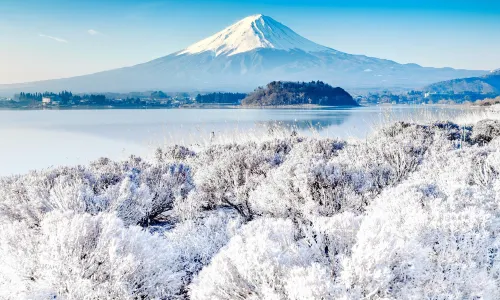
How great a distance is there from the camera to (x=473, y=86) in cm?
9038

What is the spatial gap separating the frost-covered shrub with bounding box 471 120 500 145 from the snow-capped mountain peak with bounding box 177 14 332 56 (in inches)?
5728

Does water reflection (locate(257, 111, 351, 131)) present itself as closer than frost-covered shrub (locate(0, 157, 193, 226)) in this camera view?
No

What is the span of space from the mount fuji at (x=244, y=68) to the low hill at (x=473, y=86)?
61.6 m

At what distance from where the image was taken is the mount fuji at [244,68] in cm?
14775

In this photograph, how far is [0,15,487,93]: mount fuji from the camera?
5817 inches

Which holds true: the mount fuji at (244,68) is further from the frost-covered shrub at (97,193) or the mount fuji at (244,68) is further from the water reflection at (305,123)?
the frost-covered shrub at (97,193)

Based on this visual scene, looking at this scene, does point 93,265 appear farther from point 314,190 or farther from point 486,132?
point 486,132

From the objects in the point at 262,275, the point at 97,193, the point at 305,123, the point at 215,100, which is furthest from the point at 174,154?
the point at 215,100

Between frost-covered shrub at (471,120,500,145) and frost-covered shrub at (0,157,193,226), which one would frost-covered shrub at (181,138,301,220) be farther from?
frost-covered shrub at (471,120,500,145)

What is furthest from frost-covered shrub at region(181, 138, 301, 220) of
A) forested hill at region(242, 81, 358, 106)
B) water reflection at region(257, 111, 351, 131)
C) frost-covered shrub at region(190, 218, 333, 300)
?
forested hill at region(242, 81, 358, 106)

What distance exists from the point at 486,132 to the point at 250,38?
16511cm

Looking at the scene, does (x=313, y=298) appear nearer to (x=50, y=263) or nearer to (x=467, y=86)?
(x=50, y=263)

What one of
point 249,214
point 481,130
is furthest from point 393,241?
point 481,130

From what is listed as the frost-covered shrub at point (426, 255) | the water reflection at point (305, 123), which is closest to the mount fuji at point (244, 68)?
the water reflection at point (305, 123)
